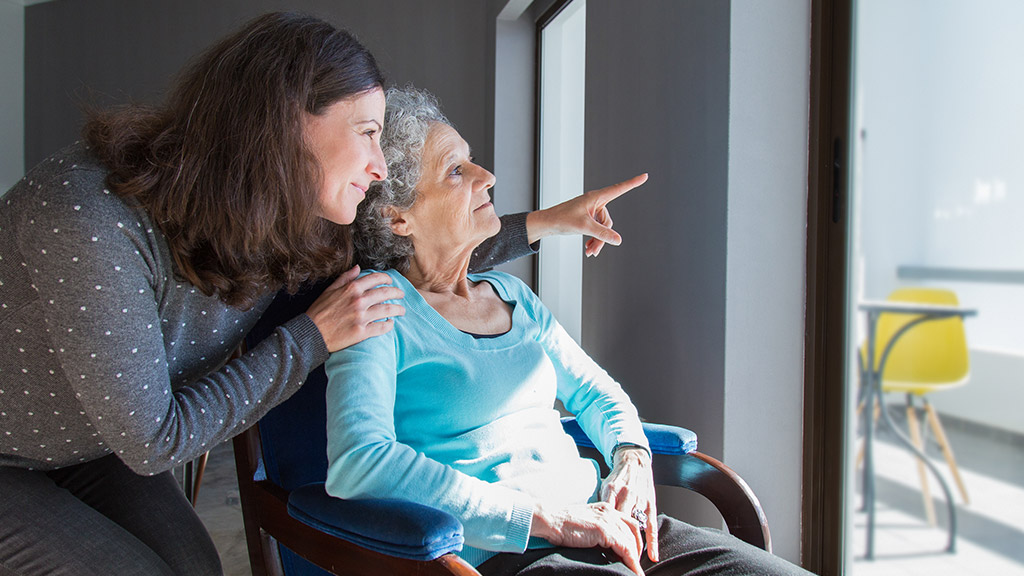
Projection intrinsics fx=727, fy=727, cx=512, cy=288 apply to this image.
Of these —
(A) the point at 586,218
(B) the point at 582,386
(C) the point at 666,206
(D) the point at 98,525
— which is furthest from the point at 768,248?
(D) the point at 98,525

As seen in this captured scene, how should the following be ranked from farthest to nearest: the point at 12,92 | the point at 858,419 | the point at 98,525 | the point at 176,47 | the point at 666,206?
the point at 12,92 → the point at 176,47 → the point at 666,206 → the point at 858,419 → the point at 98,525

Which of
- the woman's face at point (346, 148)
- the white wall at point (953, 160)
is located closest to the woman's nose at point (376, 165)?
the woman's face at point (346, 148)

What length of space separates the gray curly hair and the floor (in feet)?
3.64

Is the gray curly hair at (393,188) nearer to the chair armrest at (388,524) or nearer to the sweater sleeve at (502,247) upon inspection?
the sweater sleeve at (502,247)

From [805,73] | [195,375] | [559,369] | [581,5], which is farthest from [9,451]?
[581,5]

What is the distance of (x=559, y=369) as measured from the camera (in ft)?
5.31

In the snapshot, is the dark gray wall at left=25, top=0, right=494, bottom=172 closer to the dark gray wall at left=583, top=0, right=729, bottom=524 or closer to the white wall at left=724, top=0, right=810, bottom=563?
the dark gray wall at left=583, top=0, right=729, bottom=524

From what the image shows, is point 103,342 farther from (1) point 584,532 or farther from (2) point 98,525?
(1) point 584,532

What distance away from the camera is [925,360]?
143 cm

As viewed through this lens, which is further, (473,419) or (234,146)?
(473,419)

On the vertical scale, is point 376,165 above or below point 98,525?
above

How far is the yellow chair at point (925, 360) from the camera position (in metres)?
1.37

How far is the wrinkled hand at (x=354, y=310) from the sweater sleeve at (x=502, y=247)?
0.40m

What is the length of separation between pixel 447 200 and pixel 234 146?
19.5 inches
